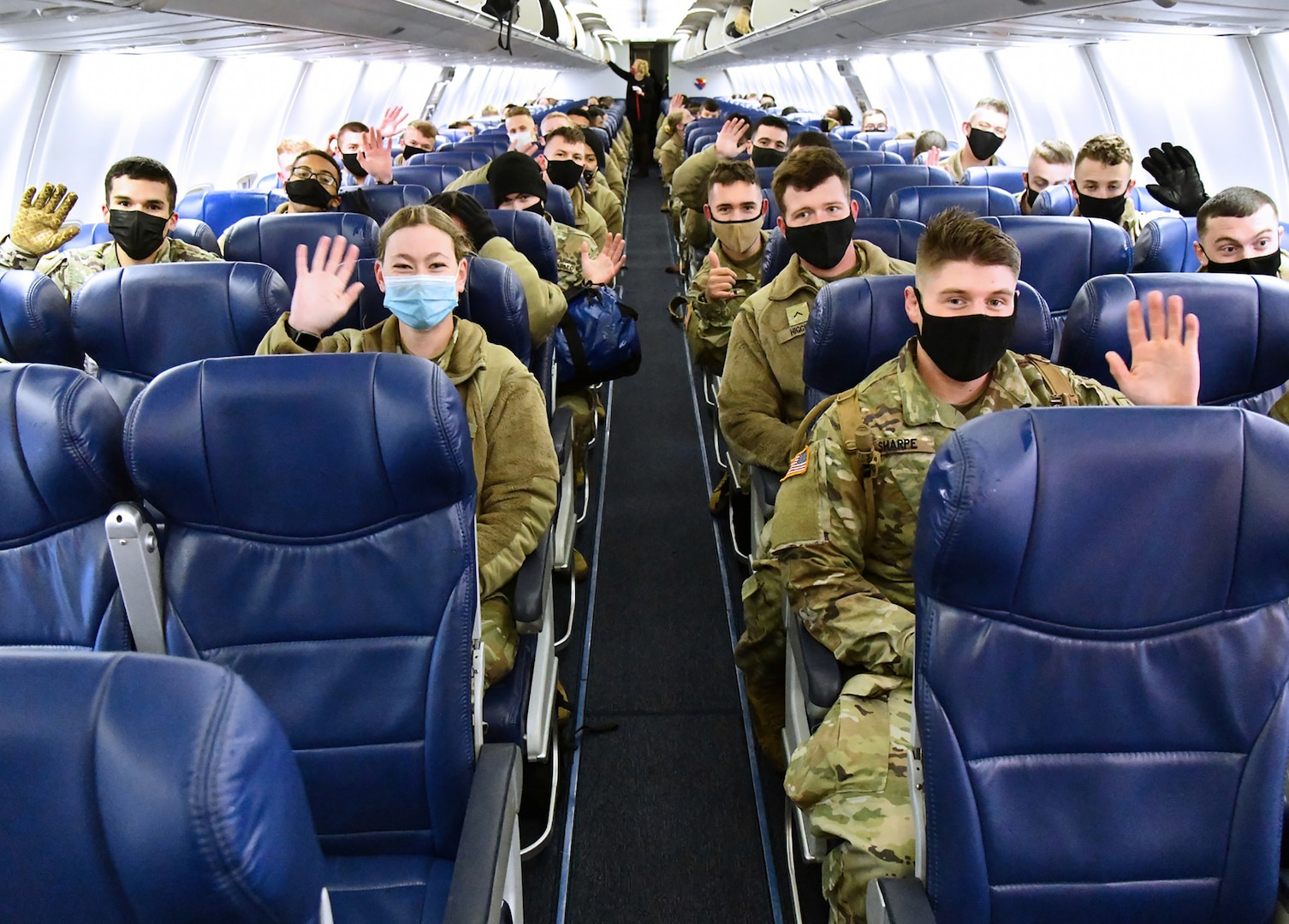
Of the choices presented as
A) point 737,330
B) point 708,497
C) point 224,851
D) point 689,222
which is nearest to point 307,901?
point 224,851

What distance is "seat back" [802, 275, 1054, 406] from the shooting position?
8.48ft

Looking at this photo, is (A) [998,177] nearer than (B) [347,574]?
No

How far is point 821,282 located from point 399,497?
6.49ft

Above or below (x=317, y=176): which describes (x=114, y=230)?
below

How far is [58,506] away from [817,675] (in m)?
1.53

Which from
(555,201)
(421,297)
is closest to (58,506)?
(421,297)

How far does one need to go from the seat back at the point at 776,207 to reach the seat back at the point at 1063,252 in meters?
0.80

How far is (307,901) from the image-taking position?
0.90 meters

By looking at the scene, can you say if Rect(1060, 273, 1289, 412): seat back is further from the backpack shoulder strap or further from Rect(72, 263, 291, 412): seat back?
Rect(72, 263, 291, 412): seat back

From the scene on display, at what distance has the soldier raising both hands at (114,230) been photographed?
368cm

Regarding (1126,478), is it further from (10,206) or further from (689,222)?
(10,206)

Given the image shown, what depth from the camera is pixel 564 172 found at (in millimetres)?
5742

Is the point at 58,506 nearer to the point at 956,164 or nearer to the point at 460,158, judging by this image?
the point at 460,158

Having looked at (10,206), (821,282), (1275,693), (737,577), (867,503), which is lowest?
(737,577)
